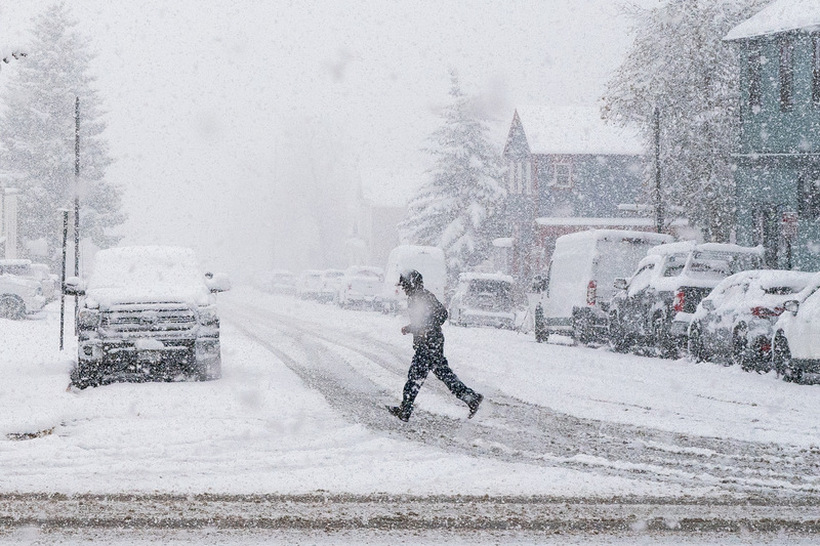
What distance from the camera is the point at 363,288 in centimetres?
4797

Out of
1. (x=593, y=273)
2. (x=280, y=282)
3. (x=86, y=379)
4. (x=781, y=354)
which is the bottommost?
(x=86, y=379)

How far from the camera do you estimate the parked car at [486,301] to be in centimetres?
3534

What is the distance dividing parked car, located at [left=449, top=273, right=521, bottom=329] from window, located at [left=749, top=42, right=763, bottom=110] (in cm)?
858

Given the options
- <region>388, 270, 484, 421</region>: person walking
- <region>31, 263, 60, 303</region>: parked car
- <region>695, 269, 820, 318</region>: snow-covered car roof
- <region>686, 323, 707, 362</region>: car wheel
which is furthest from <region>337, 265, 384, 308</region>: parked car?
<region>388, 270, 484, 421</region>: person walking

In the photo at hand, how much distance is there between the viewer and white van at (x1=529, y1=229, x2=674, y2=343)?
26359 millimetres

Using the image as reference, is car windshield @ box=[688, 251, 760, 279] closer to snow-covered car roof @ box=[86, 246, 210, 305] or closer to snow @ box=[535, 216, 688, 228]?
snow-covered car roof @ box=[86, 246, 210, 305]

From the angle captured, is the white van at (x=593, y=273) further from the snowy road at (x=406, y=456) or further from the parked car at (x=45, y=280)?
the parked car at (x=45, y=280)

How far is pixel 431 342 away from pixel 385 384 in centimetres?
416

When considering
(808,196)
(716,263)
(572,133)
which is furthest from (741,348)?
(572,133)

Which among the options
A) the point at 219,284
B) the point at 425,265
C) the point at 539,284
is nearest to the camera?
the point at 219,284

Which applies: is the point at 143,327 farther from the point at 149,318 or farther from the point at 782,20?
the point at 782,20

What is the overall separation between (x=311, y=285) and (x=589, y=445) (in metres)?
54.5

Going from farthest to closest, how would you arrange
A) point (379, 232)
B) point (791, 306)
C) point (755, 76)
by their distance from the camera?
1. point (379, 232)
2. point (755, 76)
3. point (791, 306)

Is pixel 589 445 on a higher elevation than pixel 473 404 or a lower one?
lower
